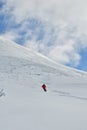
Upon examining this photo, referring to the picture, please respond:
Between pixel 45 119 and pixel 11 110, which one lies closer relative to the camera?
pixel 45 119

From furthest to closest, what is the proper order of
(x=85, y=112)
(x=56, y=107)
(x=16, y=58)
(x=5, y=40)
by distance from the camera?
(x=5, y=40) → (x=16, y=58) → (x=56, y=107) → (x=85, y=112)

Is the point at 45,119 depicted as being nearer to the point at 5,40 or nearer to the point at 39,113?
the point at 39,113

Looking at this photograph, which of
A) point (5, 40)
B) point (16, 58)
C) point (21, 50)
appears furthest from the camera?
point (5, 40)

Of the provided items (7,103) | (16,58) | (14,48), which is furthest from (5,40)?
(7,103)

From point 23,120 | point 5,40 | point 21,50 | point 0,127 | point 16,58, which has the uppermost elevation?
point 5,40

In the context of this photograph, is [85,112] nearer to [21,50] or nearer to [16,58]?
[16,58]

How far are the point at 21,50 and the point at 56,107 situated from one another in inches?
2513

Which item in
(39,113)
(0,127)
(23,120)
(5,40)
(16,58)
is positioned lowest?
(0,127)

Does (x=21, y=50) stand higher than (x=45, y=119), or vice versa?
(x=21, y=50)

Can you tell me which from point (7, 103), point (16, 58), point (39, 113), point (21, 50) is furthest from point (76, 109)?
point (21, 50)

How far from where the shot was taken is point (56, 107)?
1311 cm

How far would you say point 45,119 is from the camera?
10.5 m

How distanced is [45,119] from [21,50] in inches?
2614

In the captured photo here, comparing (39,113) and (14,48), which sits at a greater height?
(14,48)
